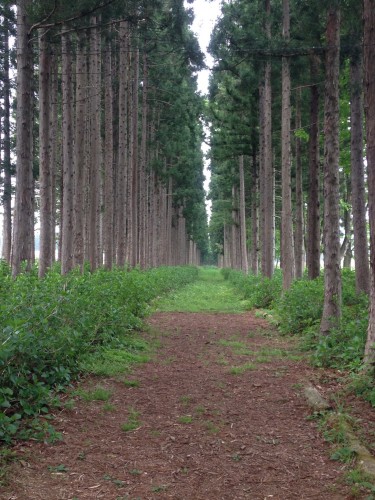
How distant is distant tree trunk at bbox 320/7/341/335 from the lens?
27.7 feet

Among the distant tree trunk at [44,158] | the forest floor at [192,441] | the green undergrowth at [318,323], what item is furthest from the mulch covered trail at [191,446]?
the distant tree trunk at [44,158]

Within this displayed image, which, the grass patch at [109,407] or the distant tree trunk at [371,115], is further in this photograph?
the distant tree trunk at [371,115]

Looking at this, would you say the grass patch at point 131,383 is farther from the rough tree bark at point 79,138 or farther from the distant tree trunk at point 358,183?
the distant tree trunk at point 358,183

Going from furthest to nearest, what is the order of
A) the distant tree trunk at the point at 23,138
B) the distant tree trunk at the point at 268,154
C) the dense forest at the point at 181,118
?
the distant tree trunk at the point at 268,154
the distant tree trunk at the point at 23,138
the dense forest at the point at 181,118

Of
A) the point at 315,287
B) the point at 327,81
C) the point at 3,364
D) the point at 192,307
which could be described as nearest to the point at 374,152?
the point at 327,81

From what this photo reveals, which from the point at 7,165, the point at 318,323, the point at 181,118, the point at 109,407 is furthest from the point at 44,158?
the point at 181,118

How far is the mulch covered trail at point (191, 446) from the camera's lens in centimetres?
372

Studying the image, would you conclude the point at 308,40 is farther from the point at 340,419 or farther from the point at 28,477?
the point at 28,477

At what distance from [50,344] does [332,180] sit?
5757 mm

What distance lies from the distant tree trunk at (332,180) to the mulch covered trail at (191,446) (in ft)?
4.77

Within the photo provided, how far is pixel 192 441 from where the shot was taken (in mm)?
4688

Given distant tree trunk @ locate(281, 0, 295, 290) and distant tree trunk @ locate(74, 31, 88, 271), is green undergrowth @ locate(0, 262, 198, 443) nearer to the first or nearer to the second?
distant tree trunk @ locate(74, 31, 88, 271)

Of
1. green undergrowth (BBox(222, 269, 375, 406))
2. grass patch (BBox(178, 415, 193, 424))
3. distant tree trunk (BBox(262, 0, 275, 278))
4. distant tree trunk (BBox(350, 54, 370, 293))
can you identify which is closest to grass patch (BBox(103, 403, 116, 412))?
grass patch (BBox(178, 415, 193, 424))

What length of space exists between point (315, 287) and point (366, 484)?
29.8 feet
